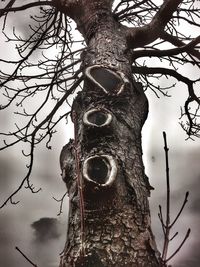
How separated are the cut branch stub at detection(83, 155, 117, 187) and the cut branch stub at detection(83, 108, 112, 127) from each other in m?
0.26

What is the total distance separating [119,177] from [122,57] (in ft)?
4.34

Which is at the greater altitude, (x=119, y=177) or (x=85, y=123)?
(x=85, y=123)

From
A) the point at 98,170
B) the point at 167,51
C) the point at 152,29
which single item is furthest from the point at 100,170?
the point at 152,29

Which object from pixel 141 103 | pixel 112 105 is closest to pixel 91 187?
pixel 112 105

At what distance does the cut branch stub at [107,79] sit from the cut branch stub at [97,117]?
0.78 feet

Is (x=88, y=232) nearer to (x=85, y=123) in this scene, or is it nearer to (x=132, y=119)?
(x=85, y=123)

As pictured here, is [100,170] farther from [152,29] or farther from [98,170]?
[152,29]

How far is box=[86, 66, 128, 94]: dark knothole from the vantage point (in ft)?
7.73

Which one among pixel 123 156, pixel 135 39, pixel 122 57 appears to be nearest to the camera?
pixel 123 156

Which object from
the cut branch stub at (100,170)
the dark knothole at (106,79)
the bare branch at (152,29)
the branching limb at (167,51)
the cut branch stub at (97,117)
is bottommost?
the cut branch stub at (100,170)

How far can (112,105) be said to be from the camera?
2.25 m

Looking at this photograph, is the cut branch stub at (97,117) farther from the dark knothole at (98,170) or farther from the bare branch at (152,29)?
the bare branch at (152,29)

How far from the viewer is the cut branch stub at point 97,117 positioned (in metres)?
2.05

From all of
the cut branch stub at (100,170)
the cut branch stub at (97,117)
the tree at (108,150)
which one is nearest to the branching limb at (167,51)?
the tree at (108,150)
